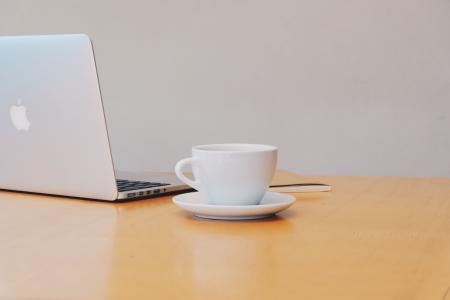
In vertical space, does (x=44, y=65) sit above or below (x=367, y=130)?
above

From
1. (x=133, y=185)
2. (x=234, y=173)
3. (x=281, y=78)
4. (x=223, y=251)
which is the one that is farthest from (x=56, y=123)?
(x=281, y=78)

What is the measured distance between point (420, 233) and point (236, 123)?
6.21ft

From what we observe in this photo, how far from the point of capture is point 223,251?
73cm

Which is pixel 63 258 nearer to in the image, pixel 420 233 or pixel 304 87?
pixel 420 233

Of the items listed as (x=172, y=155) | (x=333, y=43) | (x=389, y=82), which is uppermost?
(x=333, y=43)

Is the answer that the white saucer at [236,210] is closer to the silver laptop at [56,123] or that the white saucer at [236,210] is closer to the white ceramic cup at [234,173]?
the white ceramic cup at [234,173]

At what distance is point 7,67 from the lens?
113 centimetres

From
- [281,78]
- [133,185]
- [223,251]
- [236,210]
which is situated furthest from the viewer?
[281,78]

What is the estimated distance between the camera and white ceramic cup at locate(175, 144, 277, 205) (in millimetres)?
895

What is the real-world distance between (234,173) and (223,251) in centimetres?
19

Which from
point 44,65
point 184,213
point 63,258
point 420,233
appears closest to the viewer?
point 63,258

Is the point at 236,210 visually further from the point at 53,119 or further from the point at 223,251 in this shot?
the point at 53,119

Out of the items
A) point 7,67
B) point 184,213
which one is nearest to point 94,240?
point 184,213

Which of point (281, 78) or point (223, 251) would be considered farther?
point (281, 78)
